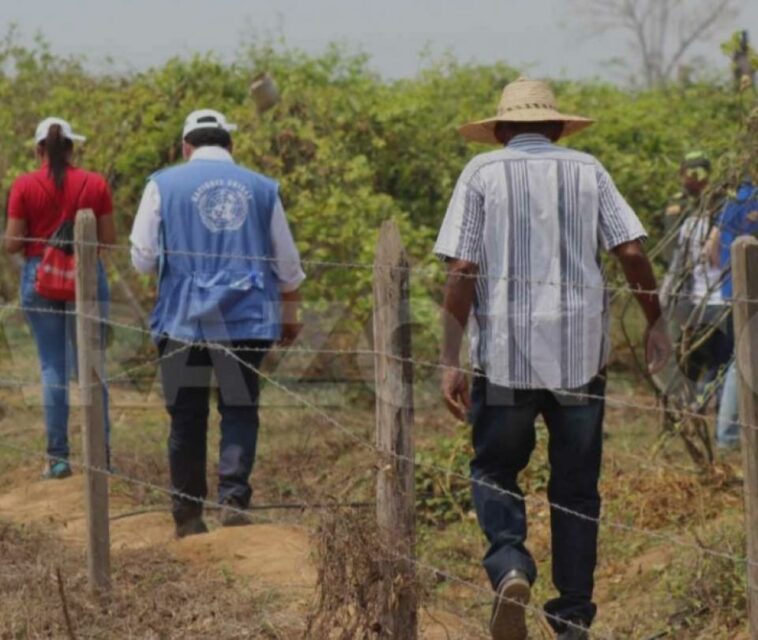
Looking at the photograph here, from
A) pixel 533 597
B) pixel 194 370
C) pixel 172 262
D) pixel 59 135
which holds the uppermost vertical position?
pixel 59 135

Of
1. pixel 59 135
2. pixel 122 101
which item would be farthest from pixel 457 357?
pixel 122 101

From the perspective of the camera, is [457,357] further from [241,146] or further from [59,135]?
[241,146]

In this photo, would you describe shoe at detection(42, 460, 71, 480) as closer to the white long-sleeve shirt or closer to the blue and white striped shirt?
the white long-sleeve shirt

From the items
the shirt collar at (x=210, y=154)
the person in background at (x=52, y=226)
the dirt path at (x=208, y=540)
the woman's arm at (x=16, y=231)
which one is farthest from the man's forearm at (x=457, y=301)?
the woman's arm at (x=16, y=231)

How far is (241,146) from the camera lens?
467 inches

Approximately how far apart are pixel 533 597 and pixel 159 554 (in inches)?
58.7

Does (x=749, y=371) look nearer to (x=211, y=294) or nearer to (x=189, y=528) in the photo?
(x=211, y=294)

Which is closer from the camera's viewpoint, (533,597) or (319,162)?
(533,597)

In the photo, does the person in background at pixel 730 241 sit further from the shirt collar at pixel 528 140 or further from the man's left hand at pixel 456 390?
the man's left hand at pixel 456 390

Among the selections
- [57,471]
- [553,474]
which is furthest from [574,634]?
[57,471]

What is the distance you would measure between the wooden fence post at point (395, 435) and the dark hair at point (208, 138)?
2.51 m

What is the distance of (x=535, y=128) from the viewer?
583 centimetres

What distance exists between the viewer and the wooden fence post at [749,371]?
4754 mm

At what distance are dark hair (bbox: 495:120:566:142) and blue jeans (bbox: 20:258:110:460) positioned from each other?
333 centimetres
